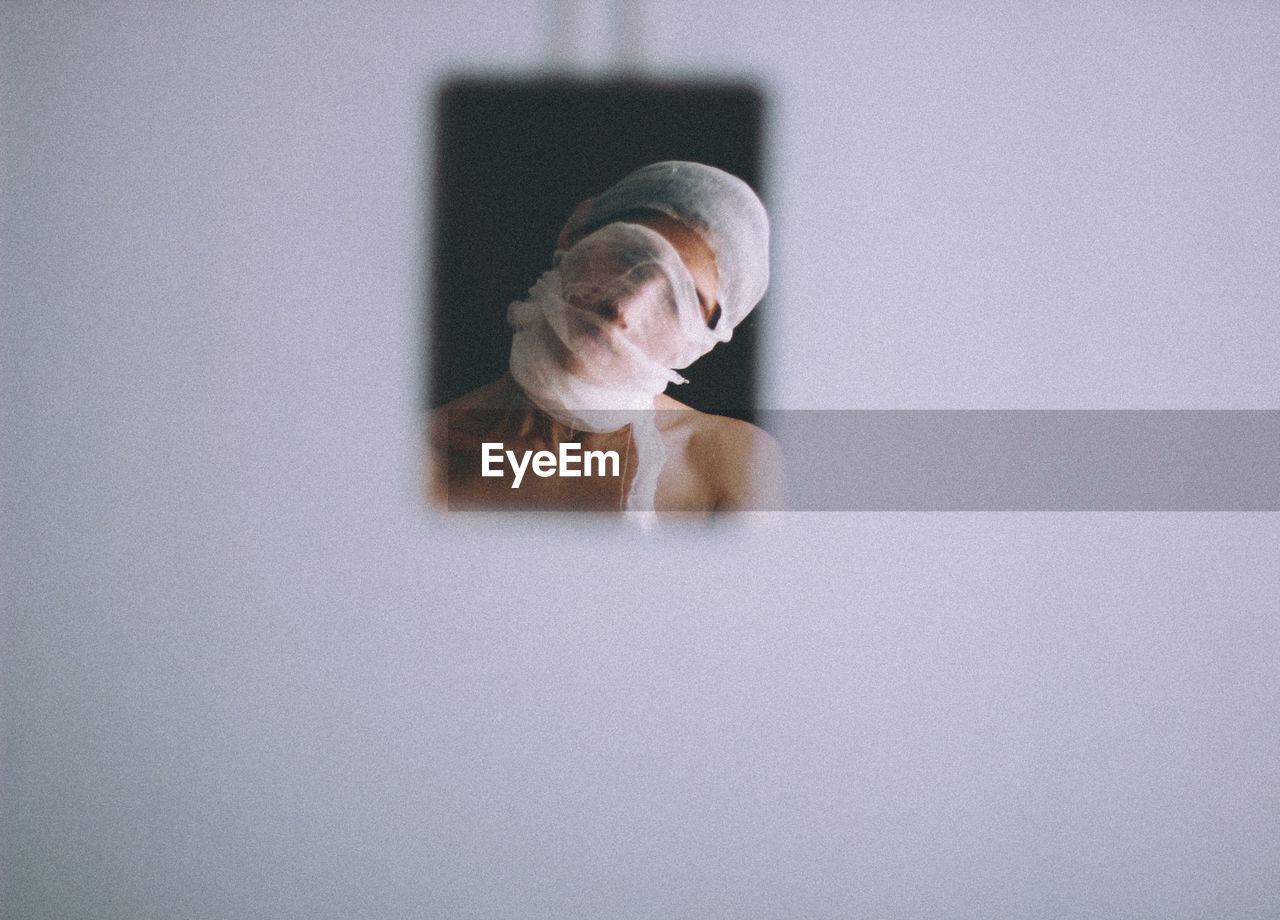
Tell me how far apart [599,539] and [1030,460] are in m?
0.71

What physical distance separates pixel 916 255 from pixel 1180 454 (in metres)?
0.55

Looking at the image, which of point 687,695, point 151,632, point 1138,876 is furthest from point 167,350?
point 1138,876

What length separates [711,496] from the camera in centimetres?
137

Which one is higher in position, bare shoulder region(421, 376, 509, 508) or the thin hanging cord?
the thin hanging cord

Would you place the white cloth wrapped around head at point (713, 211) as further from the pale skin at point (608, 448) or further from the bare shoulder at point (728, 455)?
the bare shoulder at point (728, 455)

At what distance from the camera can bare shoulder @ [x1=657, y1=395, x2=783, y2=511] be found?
4.43ft

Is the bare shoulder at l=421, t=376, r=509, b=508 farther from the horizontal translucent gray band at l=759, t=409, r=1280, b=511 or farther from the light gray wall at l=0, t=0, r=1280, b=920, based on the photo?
the horizontal translucent gray band at l=759, t=409, r=1280, b=511

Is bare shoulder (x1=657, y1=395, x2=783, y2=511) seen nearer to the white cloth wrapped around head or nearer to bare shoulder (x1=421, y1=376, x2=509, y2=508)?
the white cloth wrapped around head

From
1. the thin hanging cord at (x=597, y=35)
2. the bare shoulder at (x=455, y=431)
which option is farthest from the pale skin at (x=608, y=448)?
the thin hanging cord at (x=597, y=35)

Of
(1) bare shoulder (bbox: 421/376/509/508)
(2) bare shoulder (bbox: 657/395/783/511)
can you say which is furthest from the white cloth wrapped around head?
(1) bare shoulder (bbox: 421/376/509/508)

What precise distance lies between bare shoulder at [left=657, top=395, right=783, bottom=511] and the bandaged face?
0.24 feet

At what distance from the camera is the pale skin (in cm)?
134

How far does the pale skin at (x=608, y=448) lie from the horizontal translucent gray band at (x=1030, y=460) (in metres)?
0.08

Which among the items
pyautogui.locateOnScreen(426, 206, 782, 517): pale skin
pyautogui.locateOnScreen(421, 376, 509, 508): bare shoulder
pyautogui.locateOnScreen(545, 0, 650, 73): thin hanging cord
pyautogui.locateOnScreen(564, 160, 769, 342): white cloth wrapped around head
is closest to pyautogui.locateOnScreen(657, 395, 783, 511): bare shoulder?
pyautogui.locateOnScreen(426, 206, 782, 517): pale skin
